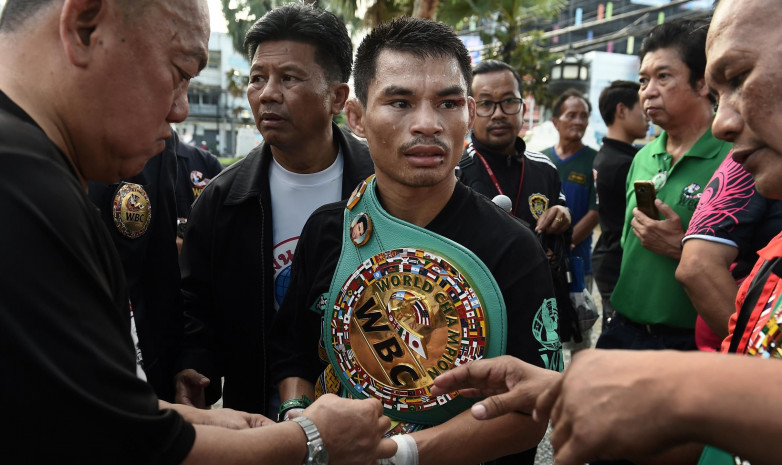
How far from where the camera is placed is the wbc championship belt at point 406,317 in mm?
1896

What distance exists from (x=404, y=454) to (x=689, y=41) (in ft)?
9.15

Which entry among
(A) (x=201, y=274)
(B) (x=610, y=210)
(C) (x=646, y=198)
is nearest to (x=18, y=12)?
(A) (x=201, y=274)

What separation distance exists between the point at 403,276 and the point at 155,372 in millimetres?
1259

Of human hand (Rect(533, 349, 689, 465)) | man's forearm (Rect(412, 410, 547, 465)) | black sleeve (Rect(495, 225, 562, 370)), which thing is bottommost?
man's forearm (Rect(412, 410, 547, 465))

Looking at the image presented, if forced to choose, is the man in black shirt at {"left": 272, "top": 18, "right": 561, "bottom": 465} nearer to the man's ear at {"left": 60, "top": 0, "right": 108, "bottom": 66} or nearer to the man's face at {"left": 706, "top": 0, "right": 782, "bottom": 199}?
the man's face at {"left": 706, "top": 0, "right": 782, "bottom": 199}

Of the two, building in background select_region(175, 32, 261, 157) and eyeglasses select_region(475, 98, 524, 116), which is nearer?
eyeglasses select_region(475, 98, 524, 116)

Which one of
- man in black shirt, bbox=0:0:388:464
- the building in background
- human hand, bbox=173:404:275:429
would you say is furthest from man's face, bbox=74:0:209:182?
the building in background

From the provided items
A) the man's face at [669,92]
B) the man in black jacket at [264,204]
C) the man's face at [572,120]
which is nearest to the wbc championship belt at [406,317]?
the man in black jacket at [264,204]

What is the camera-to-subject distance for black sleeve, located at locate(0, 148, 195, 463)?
1.03m

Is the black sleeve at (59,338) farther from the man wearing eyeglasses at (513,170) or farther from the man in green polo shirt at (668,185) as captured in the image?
the man wearing eyeglasses at (513,170)

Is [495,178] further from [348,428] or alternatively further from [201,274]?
[348,428]

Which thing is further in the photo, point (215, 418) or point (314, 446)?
point (215, 418)

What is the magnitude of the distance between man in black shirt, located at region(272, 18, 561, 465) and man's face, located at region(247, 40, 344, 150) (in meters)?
0.70

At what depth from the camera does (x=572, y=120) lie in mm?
6176
